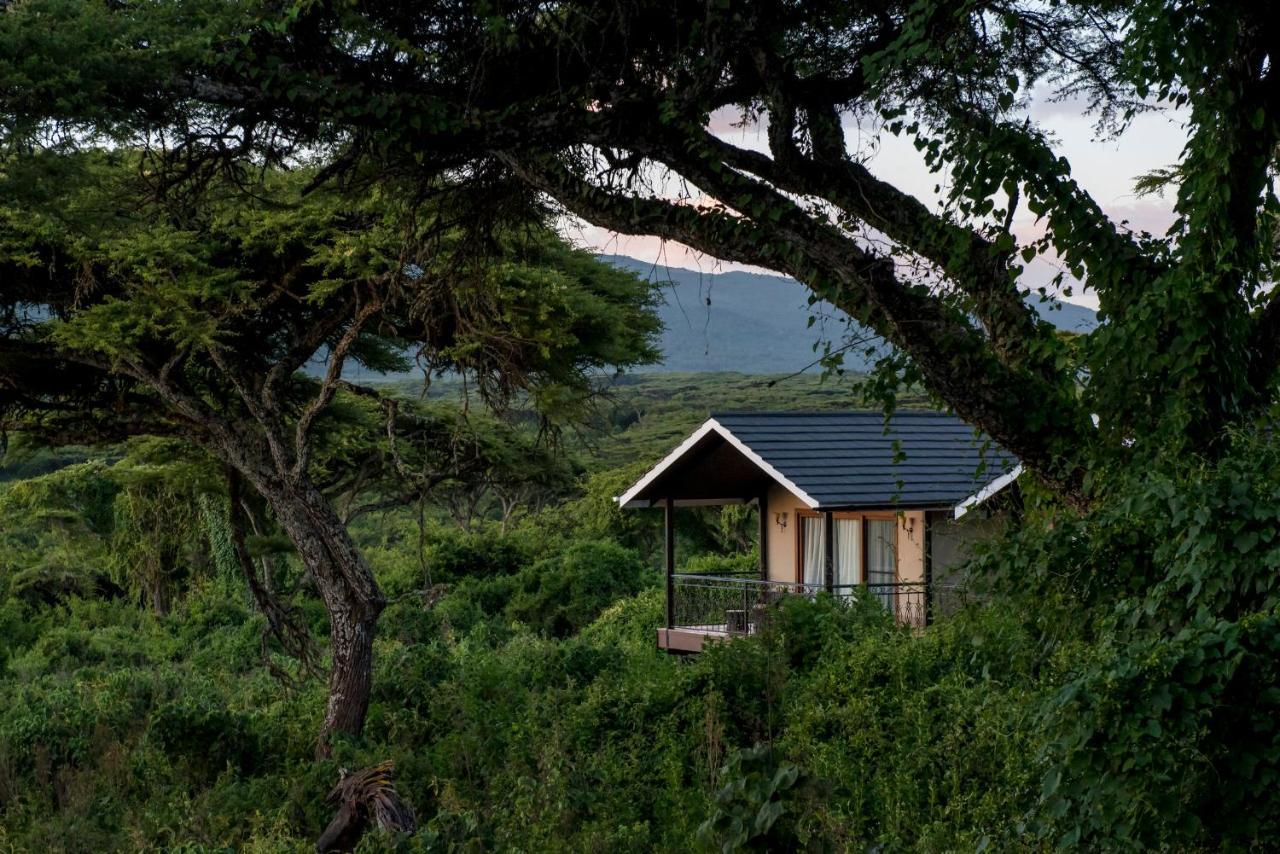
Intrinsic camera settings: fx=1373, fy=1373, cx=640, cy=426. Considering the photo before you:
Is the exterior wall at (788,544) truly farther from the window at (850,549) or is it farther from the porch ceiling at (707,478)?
the porch ceiling at (707,478)

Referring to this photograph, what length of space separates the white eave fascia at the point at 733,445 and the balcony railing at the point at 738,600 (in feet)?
4.55

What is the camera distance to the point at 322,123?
30.0ft

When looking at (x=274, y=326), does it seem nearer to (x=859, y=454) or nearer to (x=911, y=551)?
(x=859, y=454)

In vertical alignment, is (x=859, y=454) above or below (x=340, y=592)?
above

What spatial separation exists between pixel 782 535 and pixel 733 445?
9.79 feet

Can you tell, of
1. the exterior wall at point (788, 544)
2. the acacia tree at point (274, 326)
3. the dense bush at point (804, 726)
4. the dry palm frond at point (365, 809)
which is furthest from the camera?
the exterior wall at point (788, 544)

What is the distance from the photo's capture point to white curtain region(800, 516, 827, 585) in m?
23.2

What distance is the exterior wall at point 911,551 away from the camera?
69.2 feet

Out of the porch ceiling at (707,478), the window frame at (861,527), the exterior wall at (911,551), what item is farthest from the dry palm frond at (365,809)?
the porch ceiling at (707,478)

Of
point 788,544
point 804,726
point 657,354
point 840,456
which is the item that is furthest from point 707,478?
point 804,726

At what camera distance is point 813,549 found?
76.9 ft

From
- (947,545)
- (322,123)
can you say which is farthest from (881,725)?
(947,545)

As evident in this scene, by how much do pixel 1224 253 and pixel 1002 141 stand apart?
48.0 inches

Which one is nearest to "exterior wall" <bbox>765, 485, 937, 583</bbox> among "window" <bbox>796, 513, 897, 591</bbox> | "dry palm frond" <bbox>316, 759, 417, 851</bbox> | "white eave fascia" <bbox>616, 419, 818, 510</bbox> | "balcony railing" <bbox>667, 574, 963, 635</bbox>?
"window" <bbox>796, 513, 897, 591</bbox>
